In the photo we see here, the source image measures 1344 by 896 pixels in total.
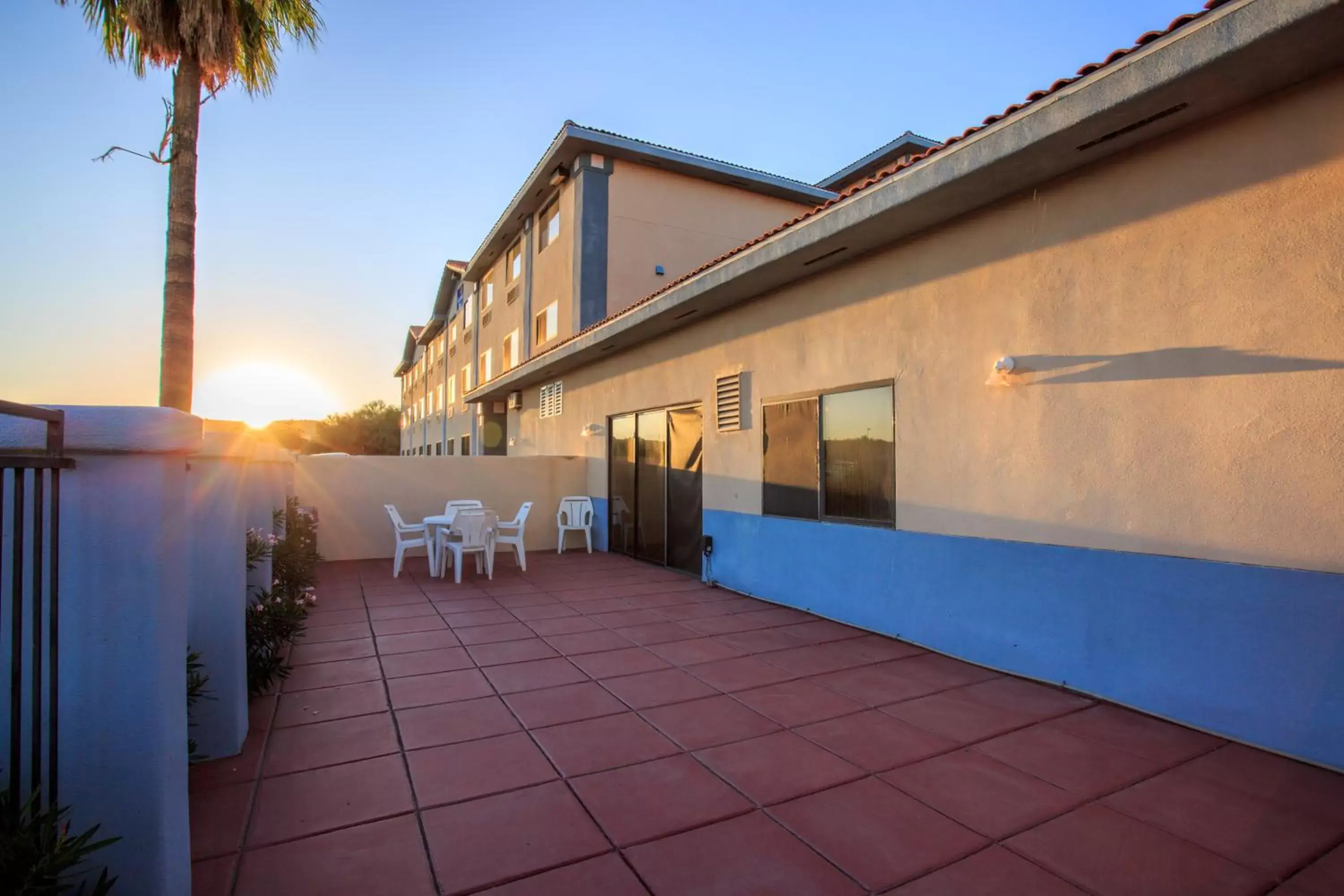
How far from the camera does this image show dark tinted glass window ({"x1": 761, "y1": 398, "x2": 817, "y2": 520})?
6.81 meters

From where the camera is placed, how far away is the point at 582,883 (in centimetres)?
246

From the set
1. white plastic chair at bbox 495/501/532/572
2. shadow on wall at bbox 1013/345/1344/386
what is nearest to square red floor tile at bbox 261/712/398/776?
shadow on wall at bbox 1013/345/1344/386

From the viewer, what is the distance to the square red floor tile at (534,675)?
15.5 feet

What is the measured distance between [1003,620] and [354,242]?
38.9ft

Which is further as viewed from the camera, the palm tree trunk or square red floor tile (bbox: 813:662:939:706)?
the palm tree trunk

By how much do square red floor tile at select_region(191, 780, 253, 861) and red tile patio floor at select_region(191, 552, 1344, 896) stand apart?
12 mm

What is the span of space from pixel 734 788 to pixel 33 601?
273 cm

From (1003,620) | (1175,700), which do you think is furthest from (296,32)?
(1175,700)

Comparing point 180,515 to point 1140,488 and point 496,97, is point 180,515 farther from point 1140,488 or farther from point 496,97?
point 496,97

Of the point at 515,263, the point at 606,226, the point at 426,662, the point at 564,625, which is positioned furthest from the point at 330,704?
the point at 515,263

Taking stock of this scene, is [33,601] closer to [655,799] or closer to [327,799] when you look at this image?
[327,799]

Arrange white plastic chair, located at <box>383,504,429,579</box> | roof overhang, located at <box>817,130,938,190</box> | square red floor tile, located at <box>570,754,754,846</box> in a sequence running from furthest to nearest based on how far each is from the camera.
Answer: roof overhang, located at <box>817,130,938,190</box> < white plastic chair, located at <box>383,504,429,579</box> < square red floor tile, located at <box>570,754,754,846</box>

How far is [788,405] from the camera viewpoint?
716 centimetres

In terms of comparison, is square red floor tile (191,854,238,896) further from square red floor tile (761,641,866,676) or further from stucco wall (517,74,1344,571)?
stucco wall (517,74,1344,571)
